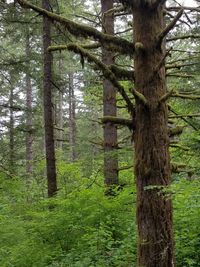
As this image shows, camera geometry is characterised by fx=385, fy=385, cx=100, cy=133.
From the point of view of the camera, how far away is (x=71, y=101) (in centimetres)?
3080

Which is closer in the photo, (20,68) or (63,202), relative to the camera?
(63,202)

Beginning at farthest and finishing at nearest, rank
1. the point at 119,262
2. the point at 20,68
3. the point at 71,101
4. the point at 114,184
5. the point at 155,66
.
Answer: the point at 71,101
the point at 20,68
the point at 114,184
the point at 119,262
the point at 155,66

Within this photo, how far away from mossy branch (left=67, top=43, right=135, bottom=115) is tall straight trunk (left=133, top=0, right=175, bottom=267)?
123mm

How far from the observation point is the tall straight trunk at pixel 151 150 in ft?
14.6

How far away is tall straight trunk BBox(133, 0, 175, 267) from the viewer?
445cm

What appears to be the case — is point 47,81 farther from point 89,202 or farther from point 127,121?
point 127,121

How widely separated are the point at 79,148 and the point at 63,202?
1988 cm

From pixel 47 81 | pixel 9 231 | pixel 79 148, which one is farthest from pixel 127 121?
pixel 79 148

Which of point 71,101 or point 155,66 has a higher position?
point 71,101

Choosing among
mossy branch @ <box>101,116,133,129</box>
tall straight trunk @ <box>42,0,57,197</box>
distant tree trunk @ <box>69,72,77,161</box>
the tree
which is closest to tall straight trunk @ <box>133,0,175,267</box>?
the tree

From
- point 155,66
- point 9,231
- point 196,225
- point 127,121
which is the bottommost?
point 9,231

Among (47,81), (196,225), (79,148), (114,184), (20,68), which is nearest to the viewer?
(196,225)

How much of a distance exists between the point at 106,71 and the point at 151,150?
1.06 metres

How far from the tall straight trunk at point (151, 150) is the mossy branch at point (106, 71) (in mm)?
123
